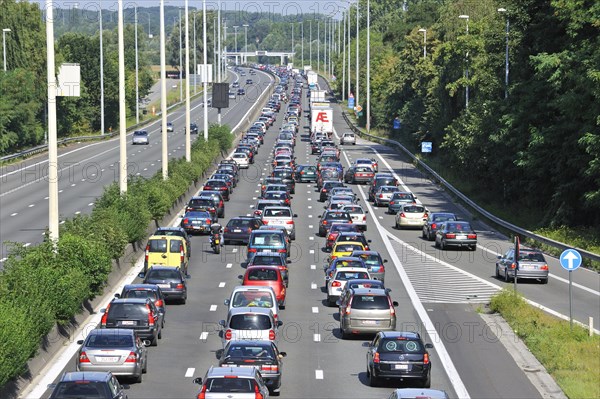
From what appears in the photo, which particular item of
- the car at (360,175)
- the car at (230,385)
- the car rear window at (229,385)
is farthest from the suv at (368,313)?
the car at (360,175)

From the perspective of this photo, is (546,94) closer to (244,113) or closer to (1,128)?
(1,128)

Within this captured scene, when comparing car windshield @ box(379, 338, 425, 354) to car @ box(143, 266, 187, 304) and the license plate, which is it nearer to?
the license plate

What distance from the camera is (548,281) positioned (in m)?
44.8

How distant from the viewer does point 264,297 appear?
109ft

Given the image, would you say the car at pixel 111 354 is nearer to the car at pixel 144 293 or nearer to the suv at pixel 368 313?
the car at pixel 144 293

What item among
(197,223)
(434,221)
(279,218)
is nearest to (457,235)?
(434,221)

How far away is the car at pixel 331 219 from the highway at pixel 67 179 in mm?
13121

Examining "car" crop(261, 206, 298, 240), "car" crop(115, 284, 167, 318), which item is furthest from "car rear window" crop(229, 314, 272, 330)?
"car" crop(261, 206, 298, 240)

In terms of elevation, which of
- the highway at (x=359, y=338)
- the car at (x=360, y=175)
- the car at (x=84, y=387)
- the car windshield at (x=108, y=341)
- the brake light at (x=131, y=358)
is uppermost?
the car at (x=84, y=387)

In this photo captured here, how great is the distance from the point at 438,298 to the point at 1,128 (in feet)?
216

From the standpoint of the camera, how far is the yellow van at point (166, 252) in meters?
43.3

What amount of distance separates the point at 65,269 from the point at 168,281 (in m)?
4.67

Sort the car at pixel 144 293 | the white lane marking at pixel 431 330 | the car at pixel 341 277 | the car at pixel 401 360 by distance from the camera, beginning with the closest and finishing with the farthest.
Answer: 1. the car at pixel 401 360
2. the white lane marking at pixel 431 330
3. the car at pixel 144 293
4. the car at pixel 341 277

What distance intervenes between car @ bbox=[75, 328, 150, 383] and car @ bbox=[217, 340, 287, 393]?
2157 millimetres
